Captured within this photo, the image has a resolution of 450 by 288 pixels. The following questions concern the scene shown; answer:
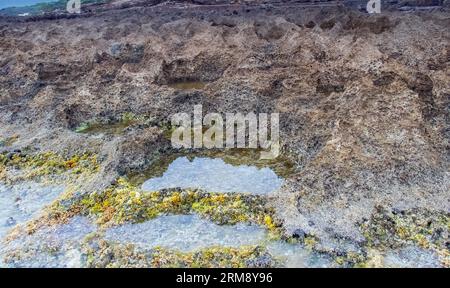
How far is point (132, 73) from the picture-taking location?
86.9ft

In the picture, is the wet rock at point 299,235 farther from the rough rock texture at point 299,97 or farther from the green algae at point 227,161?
the green algae at point 227,161

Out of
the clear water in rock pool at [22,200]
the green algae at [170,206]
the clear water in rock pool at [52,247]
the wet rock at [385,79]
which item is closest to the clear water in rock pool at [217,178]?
the green algae at [170,206]

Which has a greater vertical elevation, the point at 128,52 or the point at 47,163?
the point at 128,52

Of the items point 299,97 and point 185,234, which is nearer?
point 185,234

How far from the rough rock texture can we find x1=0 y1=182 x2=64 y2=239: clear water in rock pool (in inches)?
67.5

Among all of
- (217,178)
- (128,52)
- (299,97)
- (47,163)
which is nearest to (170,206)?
(217,178)

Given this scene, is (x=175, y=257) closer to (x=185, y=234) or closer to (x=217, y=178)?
(x=185, y=234)

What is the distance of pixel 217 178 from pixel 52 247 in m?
6.18

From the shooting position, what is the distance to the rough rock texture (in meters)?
14.2

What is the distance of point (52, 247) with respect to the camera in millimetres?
13008

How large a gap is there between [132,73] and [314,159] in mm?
14804

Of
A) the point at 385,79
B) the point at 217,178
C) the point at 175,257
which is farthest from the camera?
the point at 385,79
